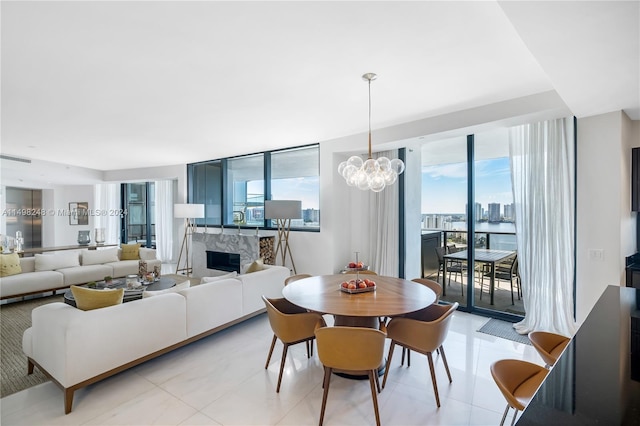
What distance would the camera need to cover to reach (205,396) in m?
2.46

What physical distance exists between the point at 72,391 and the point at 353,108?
381 centimetres

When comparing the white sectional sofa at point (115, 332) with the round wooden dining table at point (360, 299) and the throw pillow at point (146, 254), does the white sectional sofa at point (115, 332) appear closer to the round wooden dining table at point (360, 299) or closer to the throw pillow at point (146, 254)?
the round wooden dining table at point (360, 299)

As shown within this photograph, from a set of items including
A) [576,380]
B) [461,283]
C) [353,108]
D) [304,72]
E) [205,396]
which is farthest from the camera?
[461,283]

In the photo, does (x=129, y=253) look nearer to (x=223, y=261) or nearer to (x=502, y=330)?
(x=223, y=261)

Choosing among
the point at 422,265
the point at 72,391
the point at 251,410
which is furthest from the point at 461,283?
the point at 72,391

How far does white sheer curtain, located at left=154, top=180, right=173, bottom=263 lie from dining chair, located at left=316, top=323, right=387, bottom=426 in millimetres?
7909

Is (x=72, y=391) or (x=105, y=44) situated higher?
(x=105, y=44)

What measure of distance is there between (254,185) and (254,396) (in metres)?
4.72

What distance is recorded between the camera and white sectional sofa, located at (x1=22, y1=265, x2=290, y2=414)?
7.59ft

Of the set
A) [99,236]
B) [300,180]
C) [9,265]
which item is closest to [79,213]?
[99,236]

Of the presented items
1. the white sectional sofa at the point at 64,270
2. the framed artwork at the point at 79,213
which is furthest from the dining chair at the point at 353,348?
the framed artwork at the point at 79,213

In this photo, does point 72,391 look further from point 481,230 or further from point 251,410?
point 481,230

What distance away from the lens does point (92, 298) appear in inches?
102

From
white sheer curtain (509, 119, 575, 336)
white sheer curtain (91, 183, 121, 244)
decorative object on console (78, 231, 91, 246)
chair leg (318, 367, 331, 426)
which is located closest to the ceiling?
white sheer curtain (509, 119, 575, 336)
